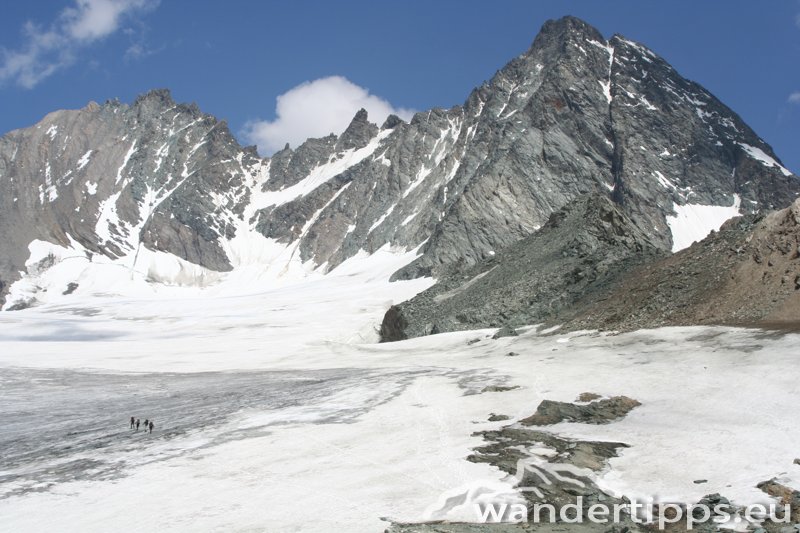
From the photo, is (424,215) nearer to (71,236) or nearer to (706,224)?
(706,224)

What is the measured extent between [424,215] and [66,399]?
13011cm

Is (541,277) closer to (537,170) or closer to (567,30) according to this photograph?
(537,170)

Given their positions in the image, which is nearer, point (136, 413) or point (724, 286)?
point (136, 413)

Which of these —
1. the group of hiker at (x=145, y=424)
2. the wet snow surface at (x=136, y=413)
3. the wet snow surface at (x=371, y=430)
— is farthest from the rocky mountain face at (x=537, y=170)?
the group of hiker at (x=145, y=424)

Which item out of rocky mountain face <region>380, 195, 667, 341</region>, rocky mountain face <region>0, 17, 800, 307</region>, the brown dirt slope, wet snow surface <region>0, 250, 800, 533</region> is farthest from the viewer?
rocky mountain face <region>0, 17, 800, 307</region>

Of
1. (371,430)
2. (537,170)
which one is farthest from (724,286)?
(537,170)

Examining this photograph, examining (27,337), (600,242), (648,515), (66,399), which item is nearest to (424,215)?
(27,337)

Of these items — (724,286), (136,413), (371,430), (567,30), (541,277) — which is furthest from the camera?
(567,30)

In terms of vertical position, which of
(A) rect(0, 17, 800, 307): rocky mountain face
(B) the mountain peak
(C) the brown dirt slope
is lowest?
(C) the brown dirt slope

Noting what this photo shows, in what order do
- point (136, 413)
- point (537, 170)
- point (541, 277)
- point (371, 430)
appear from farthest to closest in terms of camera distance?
point (537, 170)
point (541, 277)
point (136, 413)
point (371, 430)

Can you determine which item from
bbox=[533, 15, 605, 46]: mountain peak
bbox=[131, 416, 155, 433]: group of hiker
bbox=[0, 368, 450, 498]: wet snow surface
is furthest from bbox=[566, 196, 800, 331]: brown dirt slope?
bbox=[533, 15, 605, 46]: mountain peak

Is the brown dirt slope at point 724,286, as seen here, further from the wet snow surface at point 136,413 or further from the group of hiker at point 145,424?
the group of hiker at point 145,424

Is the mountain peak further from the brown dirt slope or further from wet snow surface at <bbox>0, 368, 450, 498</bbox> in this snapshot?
wet snow surface at <bbox>0, 368, 450, 498</bbox>

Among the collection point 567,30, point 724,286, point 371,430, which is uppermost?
point 567,30
